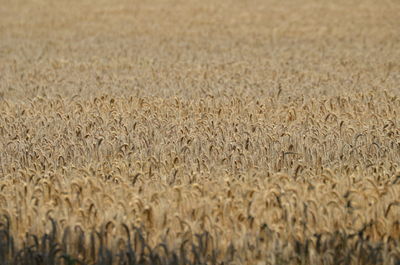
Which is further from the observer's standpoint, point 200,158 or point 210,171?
point 200,158

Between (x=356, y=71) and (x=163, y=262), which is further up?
(x=163, y=262)

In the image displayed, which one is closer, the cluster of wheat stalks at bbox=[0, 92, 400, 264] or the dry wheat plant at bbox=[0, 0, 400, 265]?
the dry wheat plant at bbox=[0, 0, 400, 265]

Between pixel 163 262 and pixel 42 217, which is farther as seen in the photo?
pixel 42 217

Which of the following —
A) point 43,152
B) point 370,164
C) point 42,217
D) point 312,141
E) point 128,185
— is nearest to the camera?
point 42,217

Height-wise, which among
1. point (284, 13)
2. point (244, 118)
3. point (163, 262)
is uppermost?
point (163, 262)

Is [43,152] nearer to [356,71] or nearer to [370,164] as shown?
[370,164]

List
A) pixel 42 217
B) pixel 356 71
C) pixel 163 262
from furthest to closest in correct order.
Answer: pixel 356 71 < pixel 42 217 < pixel 163 262

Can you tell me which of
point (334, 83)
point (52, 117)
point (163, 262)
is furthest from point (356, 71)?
point (163, 262)

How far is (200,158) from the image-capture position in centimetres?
750

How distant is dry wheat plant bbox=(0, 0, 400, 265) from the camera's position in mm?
5250

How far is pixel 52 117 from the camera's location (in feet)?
32.6

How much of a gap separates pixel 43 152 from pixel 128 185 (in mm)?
1760

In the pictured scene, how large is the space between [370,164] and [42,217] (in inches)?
126

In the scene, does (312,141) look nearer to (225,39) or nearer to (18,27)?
(225,39)
